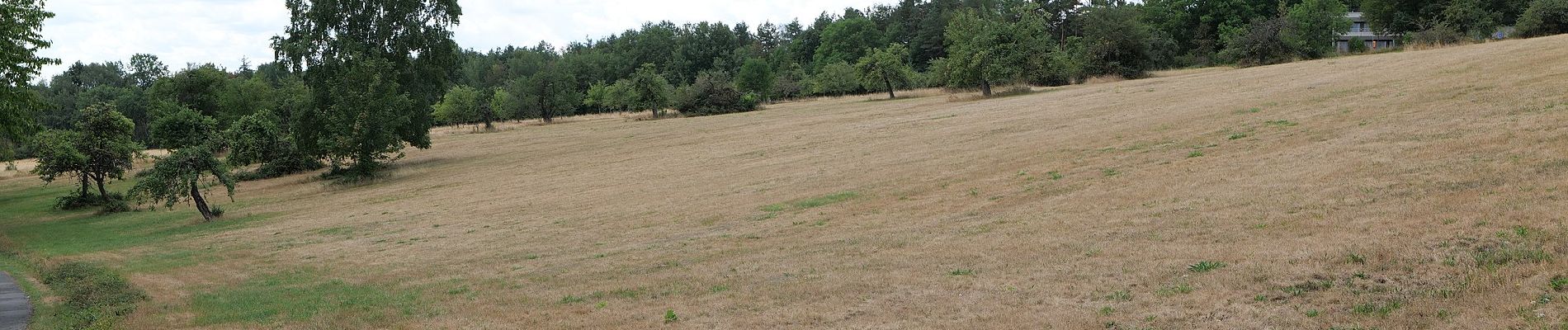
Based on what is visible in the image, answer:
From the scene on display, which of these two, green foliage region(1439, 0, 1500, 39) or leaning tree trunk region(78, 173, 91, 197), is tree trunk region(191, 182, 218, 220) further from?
green foliage region(1439, 0, 1500, 39)

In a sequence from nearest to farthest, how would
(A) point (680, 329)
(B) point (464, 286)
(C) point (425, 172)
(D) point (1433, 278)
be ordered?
(D) point (1433, 278) < (A) point (680, 329) < (B) point (464, 286) < (C) point (425, 172)

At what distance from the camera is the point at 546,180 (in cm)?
3869

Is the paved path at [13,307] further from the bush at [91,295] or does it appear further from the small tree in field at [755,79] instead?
the small tree in field at [755,79]

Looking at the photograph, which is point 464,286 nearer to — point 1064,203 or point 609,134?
point 1064,203

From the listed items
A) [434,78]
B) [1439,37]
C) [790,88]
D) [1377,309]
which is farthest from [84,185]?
[1439,37]

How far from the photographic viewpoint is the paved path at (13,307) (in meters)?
14.9

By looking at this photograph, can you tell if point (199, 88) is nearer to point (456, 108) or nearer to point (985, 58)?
point (456, 108)

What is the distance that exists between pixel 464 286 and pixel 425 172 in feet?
108

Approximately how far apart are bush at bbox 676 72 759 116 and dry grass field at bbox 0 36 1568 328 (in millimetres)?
42291

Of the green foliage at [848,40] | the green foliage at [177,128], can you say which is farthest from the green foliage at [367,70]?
the green foliage at [848,40]

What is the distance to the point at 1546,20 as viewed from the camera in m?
57.0

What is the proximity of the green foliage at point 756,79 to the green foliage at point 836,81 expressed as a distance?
5.88m

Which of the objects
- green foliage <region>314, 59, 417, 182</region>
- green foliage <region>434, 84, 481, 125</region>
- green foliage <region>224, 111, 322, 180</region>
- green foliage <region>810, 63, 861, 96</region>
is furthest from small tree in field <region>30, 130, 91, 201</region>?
green foliage <region>810, 63, 861, 96</region>

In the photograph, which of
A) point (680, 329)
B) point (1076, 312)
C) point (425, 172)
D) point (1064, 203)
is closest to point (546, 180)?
point (425, 172)
